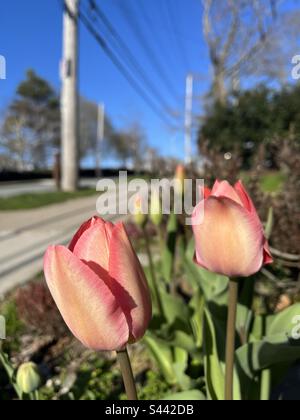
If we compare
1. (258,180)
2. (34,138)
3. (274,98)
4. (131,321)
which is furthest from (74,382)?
(34,138)

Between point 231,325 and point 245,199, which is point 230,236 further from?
point 231,325

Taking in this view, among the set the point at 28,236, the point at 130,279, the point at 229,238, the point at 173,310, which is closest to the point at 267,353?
the point at 229,238

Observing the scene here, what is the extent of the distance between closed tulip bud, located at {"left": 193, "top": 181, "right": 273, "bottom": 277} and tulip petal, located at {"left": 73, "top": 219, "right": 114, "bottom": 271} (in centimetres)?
16

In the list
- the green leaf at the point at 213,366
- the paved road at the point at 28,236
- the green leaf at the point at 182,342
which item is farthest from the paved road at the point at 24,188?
the green leaf at the point at 213,366

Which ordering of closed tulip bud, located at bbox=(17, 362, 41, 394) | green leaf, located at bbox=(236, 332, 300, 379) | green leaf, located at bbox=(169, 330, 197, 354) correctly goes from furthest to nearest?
green leaf, located at bbox=(169, 330, 197, 354) < closed tulip bud, located at bbox=(17, 362, 41, 394) < green leaf, located at bbox=(236, 332, 300, 379)

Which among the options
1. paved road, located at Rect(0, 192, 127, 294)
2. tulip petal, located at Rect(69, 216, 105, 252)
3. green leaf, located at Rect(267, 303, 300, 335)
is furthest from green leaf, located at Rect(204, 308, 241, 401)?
paved road, located at Rect(0, 192, 127, 294)

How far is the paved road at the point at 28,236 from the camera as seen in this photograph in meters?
3.23

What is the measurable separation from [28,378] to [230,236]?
0.62 meters

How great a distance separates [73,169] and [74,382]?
11.3 metres

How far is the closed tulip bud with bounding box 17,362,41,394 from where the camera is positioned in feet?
3.07

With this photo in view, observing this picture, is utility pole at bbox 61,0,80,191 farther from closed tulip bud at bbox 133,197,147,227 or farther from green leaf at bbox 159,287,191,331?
green leaf at bbox 159,287,191,331

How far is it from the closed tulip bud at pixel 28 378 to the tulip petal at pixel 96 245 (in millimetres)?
539

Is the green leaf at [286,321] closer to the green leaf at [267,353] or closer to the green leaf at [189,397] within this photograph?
the green leaf at [267,353]

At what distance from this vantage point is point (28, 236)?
4.77 m
